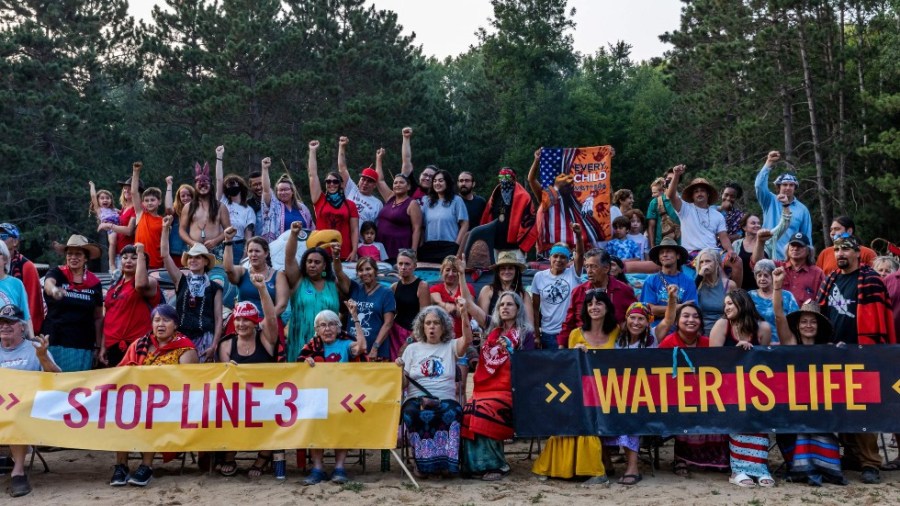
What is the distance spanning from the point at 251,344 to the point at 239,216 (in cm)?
332

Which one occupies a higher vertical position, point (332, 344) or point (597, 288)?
point (597, 288)

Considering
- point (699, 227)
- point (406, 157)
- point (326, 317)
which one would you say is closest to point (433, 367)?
point (326, 317)

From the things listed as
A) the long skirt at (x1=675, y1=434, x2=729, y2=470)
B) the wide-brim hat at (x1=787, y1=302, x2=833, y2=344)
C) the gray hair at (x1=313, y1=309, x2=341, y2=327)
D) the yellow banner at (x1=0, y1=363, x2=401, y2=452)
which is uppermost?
the gray hair at (x1=313, y1=309, x2=341, y2=327)

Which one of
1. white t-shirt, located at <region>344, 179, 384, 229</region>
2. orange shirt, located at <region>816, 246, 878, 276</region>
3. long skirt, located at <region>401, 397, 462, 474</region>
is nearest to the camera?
long skirt, located at <region>401, 397, 462, 474</region>

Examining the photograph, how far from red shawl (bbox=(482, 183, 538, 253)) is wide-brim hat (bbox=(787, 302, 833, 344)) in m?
3.47

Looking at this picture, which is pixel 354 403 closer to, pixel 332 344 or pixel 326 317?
pixel 332 344

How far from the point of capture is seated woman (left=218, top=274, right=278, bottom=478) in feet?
28.1

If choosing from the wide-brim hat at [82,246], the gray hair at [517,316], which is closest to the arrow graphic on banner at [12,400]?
the wide-brim hat at [82,246]

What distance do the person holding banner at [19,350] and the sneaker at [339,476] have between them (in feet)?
8.50

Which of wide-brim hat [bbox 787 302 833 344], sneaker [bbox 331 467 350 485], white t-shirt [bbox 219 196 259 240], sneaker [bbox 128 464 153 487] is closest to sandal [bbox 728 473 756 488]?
wide-brim hat [bbox 787 302 833 344]

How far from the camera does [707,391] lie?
27.5ft

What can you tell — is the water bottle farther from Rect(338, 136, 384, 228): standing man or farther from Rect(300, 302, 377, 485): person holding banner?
Rect(338, 136, 384, 228): standing man

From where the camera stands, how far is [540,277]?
9578 millimetres

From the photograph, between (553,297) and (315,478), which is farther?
(553,297)
